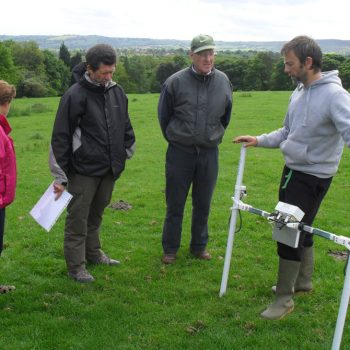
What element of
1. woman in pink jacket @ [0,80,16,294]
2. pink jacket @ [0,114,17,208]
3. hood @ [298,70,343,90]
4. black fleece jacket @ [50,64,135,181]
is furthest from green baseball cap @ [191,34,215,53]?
pink jacket @ [0,114,17,208]

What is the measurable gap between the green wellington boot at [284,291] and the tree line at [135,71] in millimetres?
56743

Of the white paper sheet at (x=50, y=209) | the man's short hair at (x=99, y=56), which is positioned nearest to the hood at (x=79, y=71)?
the man's short hair at (x=99, y=56)

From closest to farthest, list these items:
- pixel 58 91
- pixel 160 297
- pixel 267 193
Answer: pixel 160 297 < pixel 267 193 < pixel 58 91

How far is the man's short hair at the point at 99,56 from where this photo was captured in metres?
5.50

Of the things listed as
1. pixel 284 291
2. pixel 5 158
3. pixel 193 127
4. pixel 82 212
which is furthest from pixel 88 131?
pixel 284 291

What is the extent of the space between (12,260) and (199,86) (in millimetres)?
3579

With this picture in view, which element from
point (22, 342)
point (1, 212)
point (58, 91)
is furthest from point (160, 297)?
point (58, 91)

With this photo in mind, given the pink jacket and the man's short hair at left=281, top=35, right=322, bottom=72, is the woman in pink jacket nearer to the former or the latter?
the pink jacket

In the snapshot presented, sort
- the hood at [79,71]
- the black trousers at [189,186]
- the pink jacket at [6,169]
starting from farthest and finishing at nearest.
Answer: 1. the black trousers at [189,186]
2. the hood at [79,71]
3. the pink jacket at [6,169]

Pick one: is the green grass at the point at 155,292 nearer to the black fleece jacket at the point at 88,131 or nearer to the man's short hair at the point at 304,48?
the black fleece jacket at the point at 88,131

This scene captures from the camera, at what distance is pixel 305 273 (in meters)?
5.69

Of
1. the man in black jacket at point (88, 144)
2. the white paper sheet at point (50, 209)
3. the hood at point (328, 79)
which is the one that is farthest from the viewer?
the man in black jacket at point (88, 144)

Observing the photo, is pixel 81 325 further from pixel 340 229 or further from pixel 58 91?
pixel 58 91

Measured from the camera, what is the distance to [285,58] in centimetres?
458
